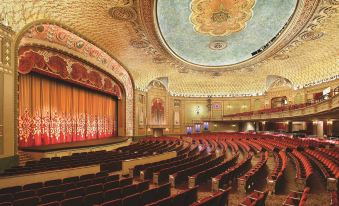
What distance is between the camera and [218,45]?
18344 millimetres

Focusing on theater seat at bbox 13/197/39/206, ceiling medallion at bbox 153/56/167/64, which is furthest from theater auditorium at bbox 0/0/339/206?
ceiling medallion at bbox 153/56/167/64

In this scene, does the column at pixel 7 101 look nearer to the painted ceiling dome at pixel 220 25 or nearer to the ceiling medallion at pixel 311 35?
the painted ceiling dome at pixel 220 25

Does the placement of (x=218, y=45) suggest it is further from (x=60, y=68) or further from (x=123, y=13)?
(x=60, y=68)

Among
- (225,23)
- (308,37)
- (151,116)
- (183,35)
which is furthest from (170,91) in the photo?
(308,37)

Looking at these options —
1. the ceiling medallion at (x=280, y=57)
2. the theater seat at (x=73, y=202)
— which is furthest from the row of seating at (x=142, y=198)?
the ceiling medallion at (x=280, y=57)

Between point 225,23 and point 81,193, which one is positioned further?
point 225,23

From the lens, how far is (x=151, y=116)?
2428 centimetres

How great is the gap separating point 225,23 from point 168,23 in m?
3.75

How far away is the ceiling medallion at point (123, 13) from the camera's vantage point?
10009 mm

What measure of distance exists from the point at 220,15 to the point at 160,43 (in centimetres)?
400

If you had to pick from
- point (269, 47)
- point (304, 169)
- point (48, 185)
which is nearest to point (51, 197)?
point (48, 185)

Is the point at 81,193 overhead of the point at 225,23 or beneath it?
beneath

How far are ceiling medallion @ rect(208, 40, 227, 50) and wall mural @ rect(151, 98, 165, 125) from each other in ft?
29.3

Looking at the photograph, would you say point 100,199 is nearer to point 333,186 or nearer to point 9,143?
point 333,186
